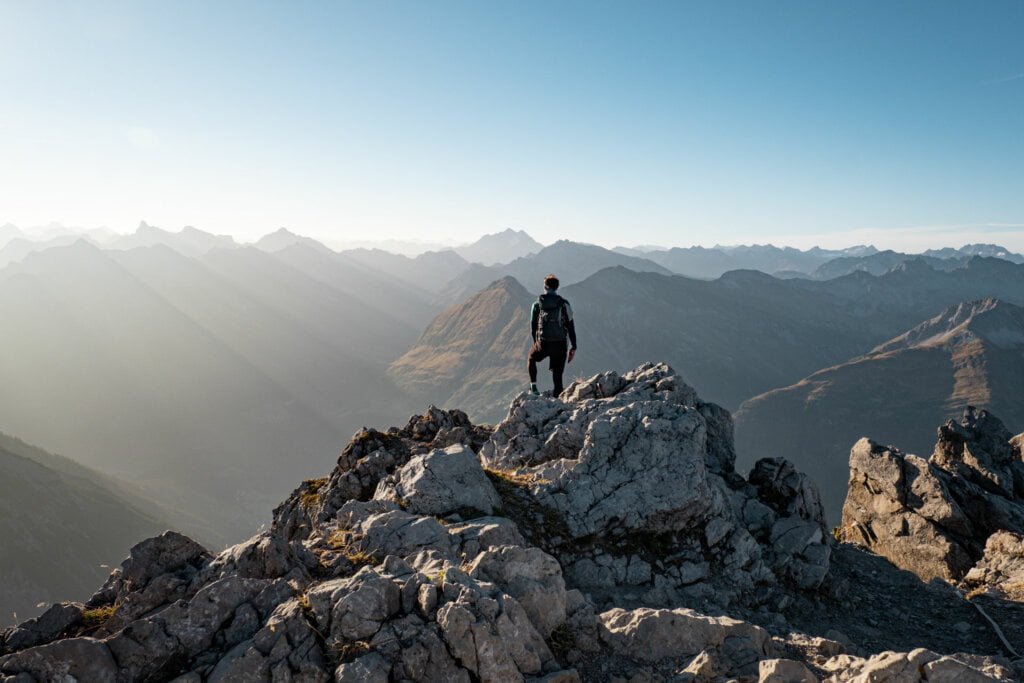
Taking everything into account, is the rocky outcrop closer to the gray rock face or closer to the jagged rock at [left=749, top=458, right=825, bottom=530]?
the jagged rock at [left=749, top=458, right=825, bottom=530]

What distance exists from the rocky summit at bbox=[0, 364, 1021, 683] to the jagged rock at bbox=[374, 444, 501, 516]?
60mm

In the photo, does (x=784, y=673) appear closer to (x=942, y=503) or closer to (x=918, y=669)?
(x=918, y=669)

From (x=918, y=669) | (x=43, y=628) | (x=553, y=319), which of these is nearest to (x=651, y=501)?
(x=553, y=319)

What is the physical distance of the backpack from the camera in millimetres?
21297

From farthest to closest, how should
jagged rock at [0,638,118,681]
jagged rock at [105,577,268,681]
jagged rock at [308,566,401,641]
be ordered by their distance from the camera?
jagged rock at [308,566,401,641]
jagged rock at [105,577,268,681]
jagged rock at [0,638,118,681]

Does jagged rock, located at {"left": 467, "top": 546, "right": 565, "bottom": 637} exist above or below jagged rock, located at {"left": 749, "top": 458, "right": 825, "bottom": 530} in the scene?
above

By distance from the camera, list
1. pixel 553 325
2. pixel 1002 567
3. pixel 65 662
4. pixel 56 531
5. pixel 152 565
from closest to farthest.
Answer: pixel 65 662
pixel 152 565
pixel 1002 567
pixel 553 325
pixel 56 531

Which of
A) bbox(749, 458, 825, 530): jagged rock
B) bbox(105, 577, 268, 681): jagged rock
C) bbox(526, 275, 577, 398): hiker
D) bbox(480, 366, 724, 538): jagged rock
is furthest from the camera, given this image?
bbox(526, 275, 577, 398): hiker

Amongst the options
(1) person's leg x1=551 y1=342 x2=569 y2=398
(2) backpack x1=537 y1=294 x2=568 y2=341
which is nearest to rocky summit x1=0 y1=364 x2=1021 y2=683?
(1) person's leg x1=551 y1=342 x2=569 y2=398

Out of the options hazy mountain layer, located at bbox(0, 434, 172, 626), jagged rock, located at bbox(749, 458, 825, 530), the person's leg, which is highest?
the person's leg

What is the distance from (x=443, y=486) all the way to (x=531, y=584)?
189 inches

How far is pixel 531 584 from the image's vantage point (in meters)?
10.9

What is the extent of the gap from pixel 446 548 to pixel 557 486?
5.64m

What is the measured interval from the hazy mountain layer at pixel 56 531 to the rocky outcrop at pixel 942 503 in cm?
12858
